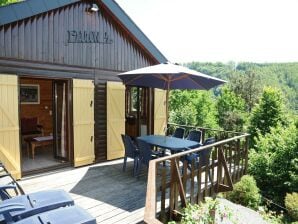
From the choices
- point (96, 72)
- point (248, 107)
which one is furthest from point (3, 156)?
point (248, 107)

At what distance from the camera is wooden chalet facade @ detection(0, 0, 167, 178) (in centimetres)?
517

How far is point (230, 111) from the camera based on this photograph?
81.6 ft

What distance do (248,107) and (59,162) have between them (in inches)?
1190

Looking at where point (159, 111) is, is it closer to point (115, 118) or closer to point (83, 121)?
point (115, 118)

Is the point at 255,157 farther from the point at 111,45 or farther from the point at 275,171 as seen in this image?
the point at 111,45

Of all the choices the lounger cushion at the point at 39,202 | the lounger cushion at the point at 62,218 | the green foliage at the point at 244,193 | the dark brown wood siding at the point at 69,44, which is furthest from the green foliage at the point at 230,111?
the lounger cushion at the point at 62,218

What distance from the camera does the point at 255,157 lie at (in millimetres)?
9531

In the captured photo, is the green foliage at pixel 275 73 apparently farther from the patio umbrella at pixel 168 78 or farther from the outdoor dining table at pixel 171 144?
the outdoor dining table at pixel 171 144

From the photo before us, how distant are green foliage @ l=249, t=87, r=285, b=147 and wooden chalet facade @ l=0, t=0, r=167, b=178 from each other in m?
7.96

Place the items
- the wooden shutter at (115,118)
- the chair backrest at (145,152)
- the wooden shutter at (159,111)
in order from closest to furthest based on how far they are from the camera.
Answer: the chair backrest at (145,152), the wooden shutter at (115,118), the wooden shutter at (159,111)

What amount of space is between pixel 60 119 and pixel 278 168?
7.18 meters

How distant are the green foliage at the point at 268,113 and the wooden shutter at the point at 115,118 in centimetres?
912

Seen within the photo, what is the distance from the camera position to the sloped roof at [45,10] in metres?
4.96

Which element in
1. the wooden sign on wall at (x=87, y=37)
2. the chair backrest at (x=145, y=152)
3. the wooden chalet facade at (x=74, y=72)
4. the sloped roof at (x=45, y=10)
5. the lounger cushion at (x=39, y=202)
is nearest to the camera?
the lounger cushion at (x=39, y=202)
